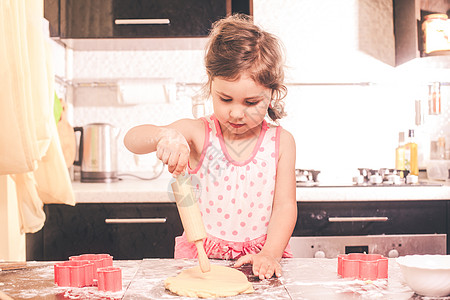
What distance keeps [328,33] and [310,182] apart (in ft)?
2.23

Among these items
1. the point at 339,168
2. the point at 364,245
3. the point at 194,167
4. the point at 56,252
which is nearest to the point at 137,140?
the point at 194,167

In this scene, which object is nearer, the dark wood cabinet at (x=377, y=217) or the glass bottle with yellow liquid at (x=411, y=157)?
the dark wood cabinet at (x=377, y=217)

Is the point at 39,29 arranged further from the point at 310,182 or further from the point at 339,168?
the point at 339,168

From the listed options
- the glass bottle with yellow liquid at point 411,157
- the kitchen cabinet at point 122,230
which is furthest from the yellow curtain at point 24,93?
the glass bottle with yellow liquid at point 411,157

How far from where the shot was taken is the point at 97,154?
212 cm

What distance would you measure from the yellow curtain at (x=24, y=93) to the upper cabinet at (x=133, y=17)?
1.62 ft

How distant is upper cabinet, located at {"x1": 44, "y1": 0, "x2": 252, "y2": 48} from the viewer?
1.99 metres

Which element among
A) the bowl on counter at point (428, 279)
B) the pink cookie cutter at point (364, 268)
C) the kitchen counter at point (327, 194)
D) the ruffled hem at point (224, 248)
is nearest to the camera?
the bowl on counter at point (428, 279)

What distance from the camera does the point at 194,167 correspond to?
139 centimetres

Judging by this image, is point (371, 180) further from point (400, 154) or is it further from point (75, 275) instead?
point (75, 275)

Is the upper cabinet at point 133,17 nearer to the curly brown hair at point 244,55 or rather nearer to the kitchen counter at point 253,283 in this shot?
the curly brown hair at point 244,55

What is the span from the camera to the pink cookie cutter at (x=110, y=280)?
726 mm

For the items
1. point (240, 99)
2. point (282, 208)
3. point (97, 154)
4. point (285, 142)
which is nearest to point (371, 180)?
point (285, 142)

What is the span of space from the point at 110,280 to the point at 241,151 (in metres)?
0.73
